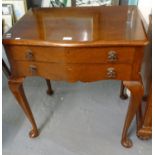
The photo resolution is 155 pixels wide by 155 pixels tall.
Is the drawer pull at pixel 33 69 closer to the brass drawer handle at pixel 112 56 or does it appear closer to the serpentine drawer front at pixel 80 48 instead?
the serpentine drawer front at pixel 80 48

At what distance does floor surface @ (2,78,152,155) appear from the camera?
1266mm

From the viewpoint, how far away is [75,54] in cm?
92

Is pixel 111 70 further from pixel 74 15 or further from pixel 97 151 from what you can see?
pixel 97 151

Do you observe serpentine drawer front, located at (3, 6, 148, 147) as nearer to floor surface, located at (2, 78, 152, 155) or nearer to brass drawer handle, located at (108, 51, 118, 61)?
brass drawer handle, located at (108, 51, 118, 61)

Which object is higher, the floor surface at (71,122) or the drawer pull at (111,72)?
the drawer pull at (111,72)

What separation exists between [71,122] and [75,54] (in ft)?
2.10

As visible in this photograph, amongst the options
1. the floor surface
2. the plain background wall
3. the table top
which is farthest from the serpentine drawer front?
the floor surface

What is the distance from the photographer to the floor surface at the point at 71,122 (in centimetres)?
127

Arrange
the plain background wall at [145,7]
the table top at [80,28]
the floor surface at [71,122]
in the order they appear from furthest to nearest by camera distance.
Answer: the floor surface at [71,122] < the plain background wall at [145,7] < the table top at [80,28]

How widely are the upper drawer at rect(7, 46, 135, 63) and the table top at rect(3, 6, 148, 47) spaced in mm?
32

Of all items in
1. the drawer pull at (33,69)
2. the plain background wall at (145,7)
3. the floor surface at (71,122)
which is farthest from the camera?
the floor surface at (71,122)

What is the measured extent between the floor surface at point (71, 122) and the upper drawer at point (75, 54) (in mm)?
573

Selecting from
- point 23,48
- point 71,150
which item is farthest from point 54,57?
point 71,150

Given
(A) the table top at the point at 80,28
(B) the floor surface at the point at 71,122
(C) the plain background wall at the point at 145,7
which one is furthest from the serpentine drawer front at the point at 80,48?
(B) the floor surface at the point at 71,122
